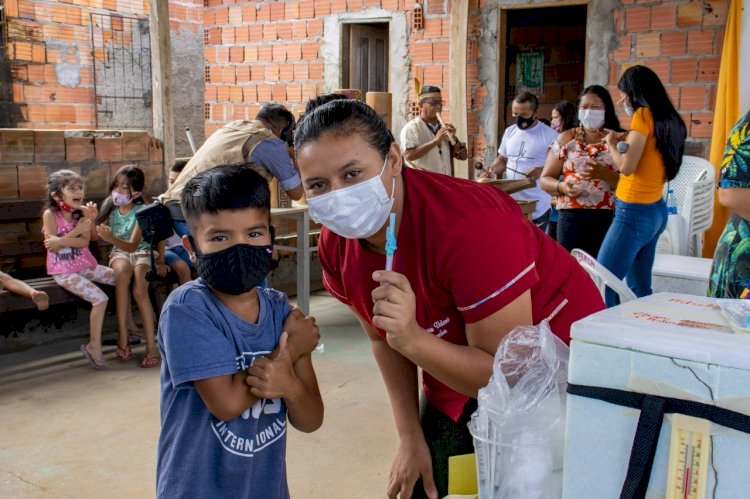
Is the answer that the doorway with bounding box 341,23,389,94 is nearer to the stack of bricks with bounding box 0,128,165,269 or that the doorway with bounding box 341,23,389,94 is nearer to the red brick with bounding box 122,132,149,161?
the red brick with bounding box 122,132,149,161

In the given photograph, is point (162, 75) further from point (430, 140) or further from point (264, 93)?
point (264, 93)

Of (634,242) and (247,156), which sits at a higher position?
(247,156)

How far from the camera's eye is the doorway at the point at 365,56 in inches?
321

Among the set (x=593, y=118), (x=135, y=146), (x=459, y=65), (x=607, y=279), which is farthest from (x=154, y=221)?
(x=459, y=65)

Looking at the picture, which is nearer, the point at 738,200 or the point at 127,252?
the point at 738,200

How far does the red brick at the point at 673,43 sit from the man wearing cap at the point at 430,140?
6.15 ft

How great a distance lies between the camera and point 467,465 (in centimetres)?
151

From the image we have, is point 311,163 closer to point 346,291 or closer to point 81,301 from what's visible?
point 346,291

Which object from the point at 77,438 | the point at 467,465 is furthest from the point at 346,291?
the point at 77,438

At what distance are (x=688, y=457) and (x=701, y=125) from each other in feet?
19.4

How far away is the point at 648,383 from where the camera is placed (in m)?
0.92

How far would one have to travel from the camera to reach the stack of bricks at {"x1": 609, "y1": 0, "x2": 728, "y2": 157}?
19.8 ft

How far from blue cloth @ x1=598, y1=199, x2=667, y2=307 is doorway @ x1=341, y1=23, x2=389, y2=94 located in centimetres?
478

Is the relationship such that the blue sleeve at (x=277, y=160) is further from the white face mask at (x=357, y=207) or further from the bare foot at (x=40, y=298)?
the white face mask at (x=357, y=207)
